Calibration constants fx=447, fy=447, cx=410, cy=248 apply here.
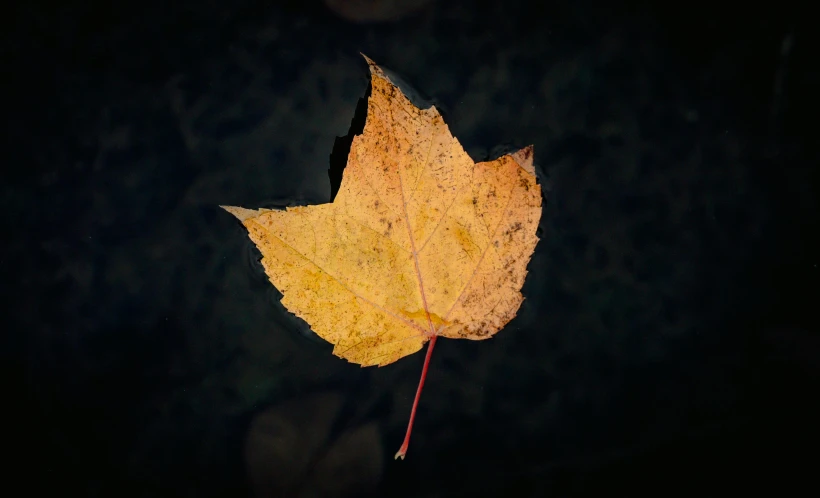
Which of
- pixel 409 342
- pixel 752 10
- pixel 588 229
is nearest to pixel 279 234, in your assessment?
pixel 409 342

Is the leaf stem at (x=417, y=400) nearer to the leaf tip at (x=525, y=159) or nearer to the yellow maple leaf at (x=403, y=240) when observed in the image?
the yellow maple leaf at (x=403, y=240)

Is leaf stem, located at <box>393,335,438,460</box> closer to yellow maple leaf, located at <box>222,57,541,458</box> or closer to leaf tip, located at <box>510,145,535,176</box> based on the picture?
yellow maple leaf, located at <box>222,57,541,458</box>

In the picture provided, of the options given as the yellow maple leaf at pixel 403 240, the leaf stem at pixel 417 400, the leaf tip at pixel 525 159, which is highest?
the leaf tip at pixel 525 159

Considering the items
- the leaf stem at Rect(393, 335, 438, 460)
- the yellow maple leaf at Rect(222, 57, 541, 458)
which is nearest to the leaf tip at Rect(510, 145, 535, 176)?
the yellow maple leaf at Rect(222, 57, 541, 458)

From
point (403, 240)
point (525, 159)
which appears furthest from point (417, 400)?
point (525, 159)

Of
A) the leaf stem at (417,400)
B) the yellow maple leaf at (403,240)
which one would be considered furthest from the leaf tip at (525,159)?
the leaf stem at (417,400)

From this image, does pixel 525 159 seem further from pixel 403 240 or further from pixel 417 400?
pixel 417 400

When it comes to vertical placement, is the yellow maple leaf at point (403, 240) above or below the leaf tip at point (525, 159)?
below

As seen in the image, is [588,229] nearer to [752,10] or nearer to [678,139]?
[678,139]
